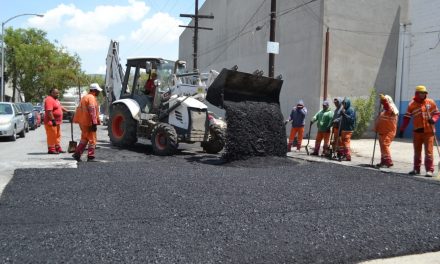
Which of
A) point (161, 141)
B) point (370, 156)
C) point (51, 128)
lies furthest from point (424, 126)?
point (51, 128)

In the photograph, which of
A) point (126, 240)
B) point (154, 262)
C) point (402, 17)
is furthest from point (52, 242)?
point (402, 17)

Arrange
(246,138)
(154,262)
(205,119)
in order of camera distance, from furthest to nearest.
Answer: (205,119), (246,138), (154,262)

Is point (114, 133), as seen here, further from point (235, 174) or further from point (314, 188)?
point (314, 188)

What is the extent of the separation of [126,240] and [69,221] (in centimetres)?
92

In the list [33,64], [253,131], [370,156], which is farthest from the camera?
[33,64]

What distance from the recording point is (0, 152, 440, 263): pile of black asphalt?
163 inches

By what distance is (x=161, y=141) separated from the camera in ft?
38.6

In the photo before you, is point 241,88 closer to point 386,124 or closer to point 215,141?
point 215,141

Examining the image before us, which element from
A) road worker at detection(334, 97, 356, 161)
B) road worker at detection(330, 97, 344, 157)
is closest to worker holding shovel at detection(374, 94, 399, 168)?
road worker at detection(334, 97, 356, 161)

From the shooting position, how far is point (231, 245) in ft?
14.2

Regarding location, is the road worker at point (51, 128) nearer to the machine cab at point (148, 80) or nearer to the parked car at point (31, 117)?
the machine cab at point (148, 80)

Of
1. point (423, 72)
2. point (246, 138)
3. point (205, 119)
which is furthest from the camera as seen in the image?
point (423, 72)

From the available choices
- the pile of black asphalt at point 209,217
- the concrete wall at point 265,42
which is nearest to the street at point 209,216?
the pile of black asphalt at point 209,217

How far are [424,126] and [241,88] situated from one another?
4.09 m
